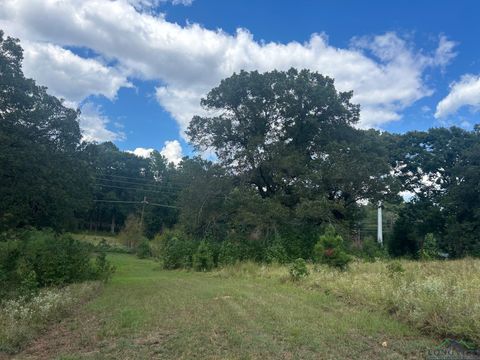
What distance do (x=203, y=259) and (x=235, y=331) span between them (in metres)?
13.8

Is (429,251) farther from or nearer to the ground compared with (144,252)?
farther from the ground

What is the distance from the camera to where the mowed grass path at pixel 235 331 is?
4.93 m

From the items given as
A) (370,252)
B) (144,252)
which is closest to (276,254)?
(370,252)

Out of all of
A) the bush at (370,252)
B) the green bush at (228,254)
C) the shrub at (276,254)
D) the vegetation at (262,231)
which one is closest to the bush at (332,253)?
the vegetation at (262,231)

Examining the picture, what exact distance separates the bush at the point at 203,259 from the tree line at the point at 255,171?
0.18 m

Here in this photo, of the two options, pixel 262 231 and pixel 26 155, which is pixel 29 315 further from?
pixel 262 231

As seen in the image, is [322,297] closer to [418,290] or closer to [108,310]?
[418,290]

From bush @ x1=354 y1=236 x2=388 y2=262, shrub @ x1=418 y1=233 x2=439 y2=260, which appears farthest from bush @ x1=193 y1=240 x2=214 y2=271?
shrub @ x1=418 y1=233 x2=439 y2=260

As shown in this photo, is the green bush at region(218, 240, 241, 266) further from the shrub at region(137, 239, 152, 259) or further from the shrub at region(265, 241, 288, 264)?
the shrub at region(137, 239, 152, 259)

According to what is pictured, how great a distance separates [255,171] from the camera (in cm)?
2364

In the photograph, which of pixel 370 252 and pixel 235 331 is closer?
pixel 235 331

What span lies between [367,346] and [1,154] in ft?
49.2

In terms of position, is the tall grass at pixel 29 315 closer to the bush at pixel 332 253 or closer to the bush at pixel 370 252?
the bush at pixel 332 253

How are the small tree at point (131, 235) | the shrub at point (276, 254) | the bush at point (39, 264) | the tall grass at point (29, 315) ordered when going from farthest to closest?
1. the small tree at point (131, 235)
2. the shrub at point (276, 254)
3. the bush at point (39, 264)
4. the tall grass at point (29, 315)
